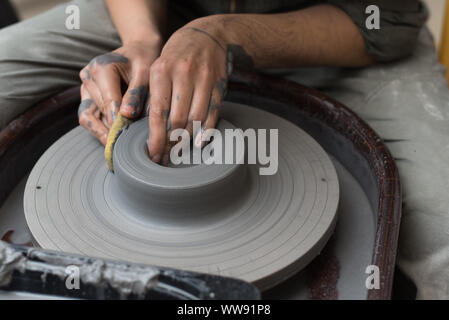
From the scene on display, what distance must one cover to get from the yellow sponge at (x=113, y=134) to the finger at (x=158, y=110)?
0.29 feet

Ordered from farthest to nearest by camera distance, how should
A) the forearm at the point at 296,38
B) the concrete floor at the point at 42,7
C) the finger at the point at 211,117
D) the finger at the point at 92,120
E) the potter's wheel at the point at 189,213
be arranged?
1. the concrete floor at the point at 42,7
2. the forearm at the point at 296,38
3. the finger at the point at 92,120
4. the finger at the point at 211,117
5. the potter's wheel at the point at 189,213

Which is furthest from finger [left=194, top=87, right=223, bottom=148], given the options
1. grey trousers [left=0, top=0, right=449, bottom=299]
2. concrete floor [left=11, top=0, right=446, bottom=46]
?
concrete floor [left=11, top=0, right=446, bottom=46]

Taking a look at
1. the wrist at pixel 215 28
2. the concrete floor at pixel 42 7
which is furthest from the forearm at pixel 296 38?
the concrete floor at pixel 42 7

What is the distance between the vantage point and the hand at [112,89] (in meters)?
1.09

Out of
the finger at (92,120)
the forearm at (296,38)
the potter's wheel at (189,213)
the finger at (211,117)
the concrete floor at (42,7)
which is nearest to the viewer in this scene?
the potter's wheel at (189,213)

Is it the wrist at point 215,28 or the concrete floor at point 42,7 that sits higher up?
the wrist at point 215,28

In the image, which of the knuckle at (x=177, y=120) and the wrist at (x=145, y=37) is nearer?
the knuckle at (x=177, y=120)

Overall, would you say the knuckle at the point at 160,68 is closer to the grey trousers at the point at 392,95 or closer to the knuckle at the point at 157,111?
the knuckle at the point at 157,111

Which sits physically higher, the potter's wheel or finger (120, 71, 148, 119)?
finger (120, 71, 148, 119)

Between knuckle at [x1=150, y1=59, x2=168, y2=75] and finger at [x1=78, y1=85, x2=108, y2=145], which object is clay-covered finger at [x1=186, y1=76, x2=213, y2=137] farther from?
finger at [x1=78, y1=85, x2=108, y2=145]

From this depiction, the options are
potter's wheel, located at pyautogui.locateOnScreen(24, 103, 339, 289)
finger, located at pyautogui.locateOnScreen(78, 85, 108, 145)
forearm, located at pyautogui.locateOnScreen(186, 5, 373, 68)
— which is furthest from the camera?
forearm, located at pyautogui.locateOnScreen(186, 5, 373, 68)

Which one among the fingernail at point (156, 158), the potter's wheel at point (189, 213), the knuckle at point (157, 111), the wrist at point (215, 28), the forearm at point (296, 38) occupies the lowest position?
the potter's wheel at point (189, 213)

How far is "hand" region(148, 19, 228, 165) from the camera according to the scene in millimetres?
1018

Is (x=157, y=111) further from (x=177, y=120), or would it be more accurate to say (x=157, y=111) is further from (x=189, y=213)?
Result: (x=189, y=213)
